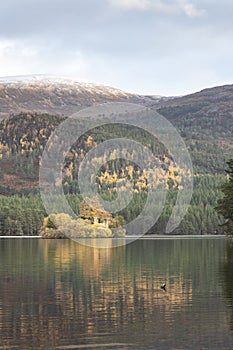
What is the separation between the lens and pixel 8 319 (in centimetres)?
5069

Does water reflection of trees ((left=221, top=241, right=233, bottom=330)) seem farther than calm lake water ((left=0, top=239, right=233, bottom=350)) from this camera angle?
Yes

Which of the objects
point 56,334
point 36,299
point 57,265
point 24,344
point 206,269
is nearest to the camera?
point 24,344

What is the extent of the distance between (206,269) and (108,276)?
1531 cm

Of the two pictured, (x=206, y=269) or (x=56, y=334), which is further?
(x=206, y=269)

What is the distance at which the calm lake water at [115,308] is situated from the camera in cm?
4338

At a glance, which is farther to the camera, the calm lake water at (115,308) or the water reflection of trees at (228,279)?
the water reflection of trees at (228,279)

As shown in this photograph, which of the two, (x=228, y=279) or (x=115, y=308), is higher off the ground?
(x=228, y=279)

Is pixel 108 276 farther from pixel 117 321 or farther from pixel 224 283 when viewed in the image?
pixel 117 321

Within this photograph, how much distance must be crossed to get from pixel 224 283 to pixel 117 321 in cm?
2528

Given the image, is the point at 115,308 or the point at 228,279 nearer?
the point at 115,308

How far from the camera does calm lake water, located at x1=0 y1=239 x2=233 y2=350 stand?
142 feet

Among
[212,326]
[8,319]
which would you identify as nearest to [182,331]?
[212,326]

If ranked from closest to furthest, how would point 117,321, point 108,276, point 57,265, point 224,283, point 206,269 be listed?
point 117,321 → point 224,283 → point 108,276 → point 206,269 → point 57,265

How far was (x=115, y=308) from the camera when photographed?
5612cm
